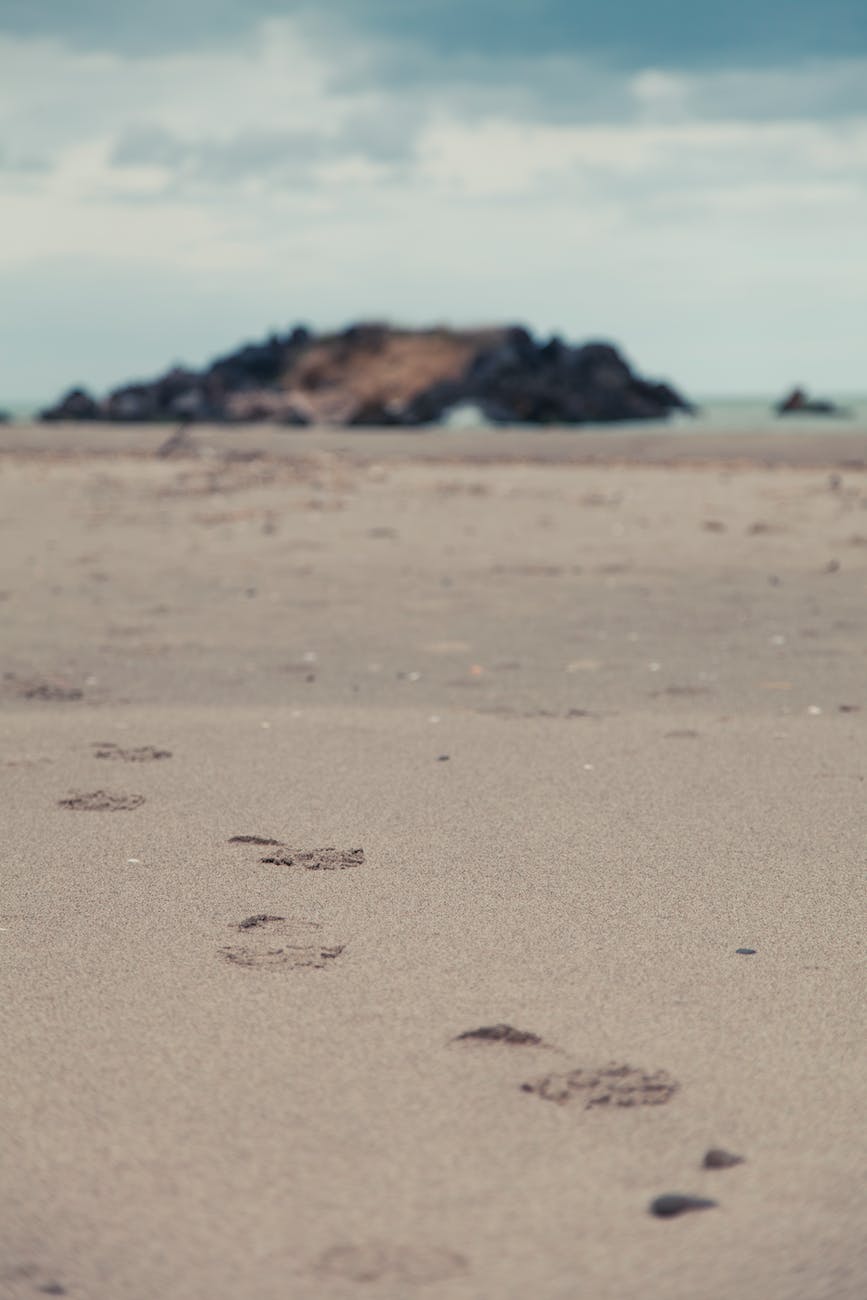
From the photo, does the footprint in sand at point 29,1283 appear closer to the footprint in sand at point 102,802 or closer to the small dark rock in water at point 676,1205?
the small dark rock in water at point 676,1205

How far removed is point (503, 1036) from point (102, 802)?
5.37 ft

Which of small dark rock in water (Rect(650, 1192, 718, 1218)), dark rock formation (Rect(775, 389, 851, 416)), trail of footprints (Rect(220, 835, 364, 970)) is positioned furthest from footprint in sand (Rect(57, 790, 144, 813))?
dark rock formation (Rect(775, 389, 851, 416))

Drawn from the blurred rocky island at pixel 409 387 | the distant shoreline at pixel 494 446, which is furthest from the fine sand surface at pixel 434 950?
the blurred rocky island at pixel 409 387

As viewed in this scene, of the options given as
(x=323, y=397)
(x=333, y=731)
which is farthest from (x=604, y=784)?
(x=323, y=397)

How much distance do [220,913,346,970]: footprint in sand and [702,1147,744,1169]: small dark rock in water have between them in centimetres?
86

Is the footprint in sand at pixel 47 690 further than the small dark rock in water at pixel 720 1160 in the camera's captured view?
Yes

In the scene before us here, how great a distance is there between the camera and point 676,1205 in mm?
1790

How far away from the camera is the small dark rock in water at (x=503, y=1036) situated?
2.26 meters

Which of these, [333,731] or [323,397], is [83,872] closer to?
[333,731]

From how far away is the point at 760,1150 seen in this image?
1932 mm

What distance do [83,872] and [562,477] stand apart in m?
8.91

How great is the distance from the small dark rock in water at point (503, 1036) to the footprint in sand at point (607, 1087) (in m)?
0.12

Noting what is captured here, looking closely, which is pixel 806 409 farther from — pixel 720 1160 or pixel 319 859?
pixel 720 1160

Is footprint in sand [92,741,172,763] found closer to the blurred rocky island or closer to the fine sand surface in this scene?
the fine sand surface
